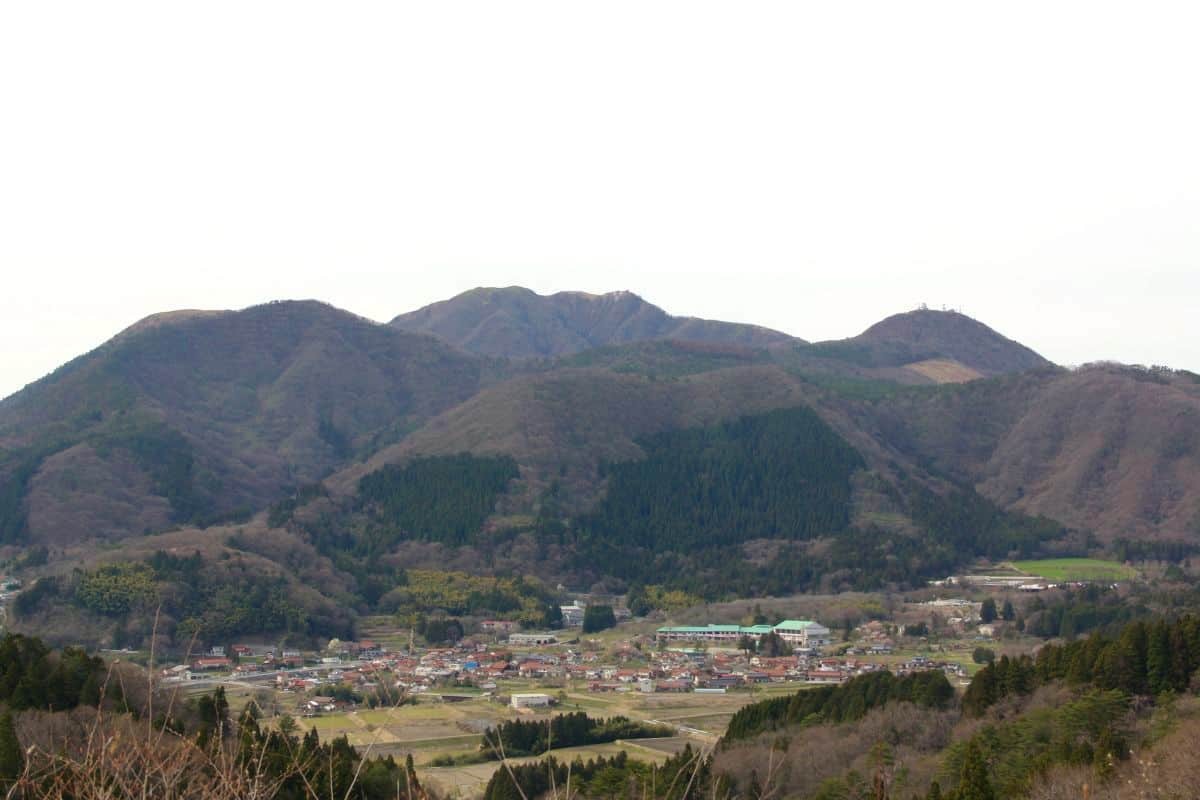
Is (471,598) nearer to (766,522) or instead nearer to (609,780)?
(766,522)

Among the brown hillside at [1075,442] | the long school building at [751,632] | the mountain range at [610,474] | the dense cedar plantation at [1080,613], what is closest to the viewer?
the dense cedar plantation at [1080,613]

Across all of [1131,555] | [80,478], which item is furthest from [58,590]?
[1131,555]

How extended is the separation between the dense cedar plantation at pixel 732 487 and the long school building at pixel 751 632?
1063 inches

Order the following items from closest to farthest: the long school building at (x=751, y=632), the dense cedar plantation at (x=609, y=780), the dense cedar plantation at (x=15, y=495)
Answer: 1. the dense cedar plantation at (x=609, y=780)
2. the long school building at (x=751, y=632)
3. the dense cedar plantation at (x=15, y=495)

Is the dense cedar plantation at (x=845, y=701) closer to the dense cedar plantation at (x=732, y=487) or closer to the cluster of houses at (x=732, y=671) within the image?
the cluster of houses at (x=732, y=671)

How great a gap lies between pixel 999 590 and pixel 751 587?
1669 centimetres

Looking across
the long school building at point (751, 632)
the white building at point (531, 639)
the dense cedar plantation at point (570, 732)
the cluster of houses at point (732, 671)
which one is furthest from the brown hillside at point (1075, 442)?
the dense cedar plantation at point (570, 732)

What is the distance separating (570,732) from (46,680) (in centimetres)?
1974

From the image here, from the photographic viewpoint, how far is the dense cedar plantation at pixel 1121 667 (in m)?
34.5

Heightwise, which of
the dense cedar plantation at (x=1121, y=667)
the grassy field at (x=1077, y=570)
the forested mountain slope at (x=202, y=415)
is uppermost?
the forested mountain slope at (x=202, y=415)

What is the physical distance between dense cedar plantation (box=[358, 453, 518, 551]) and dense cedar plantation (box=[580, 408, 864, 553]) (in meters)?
8.64

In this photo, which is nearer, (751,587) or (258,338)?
(751,587)

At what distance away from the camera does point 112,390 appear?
152 meters

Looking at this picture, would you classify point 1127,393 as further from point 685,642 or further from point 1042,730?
point 1042,730
